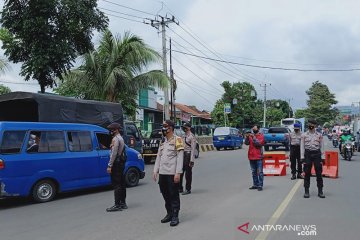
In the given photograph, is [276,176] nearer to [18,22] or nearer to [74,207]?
[74,207]

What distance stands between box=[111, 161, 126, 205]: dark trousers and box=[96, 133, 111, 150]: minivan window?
2.85m

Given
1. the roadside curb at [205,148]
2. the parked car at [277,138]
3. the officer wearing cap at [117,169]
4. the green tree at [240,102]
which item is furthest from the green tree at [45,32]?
the green tree at [240,102]

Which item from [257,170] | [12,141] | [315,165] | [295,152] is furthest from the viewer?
[295,152]

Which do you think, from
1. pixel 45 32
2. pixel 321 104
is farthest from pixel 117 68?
pixel 321 104

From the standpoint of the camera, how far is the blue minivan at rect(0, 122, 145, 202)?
9.68 meters

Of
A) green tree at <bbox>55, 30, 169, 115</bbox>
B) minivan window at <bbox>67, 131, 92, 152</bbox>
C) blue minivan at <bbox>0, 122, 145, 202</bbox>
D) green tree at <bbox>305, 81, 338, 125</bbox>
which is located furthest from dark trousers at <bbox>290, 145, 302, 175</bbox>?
green tree at <bbox>305, 81, 338, 125</bbox>

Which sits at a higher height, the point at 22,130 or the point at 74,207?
the point at 22,130

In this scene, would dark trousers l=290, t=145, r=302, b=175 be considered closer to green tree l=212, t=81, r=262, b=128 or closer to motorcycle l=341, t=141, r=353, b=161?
motorcycle l=341, t=141, r=353, b=161

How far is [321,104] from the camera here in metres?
95.9

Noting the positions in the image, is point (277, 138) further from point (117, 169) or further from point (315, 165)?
point (117, 169)

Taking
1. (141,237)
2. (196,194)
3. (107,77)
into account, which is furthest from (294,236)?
(107,77)

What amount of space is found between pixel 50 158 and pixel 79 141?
1.07m

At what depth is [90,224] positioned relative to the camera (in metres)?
7.75

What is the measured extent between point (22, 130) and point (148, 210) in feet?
11.6
